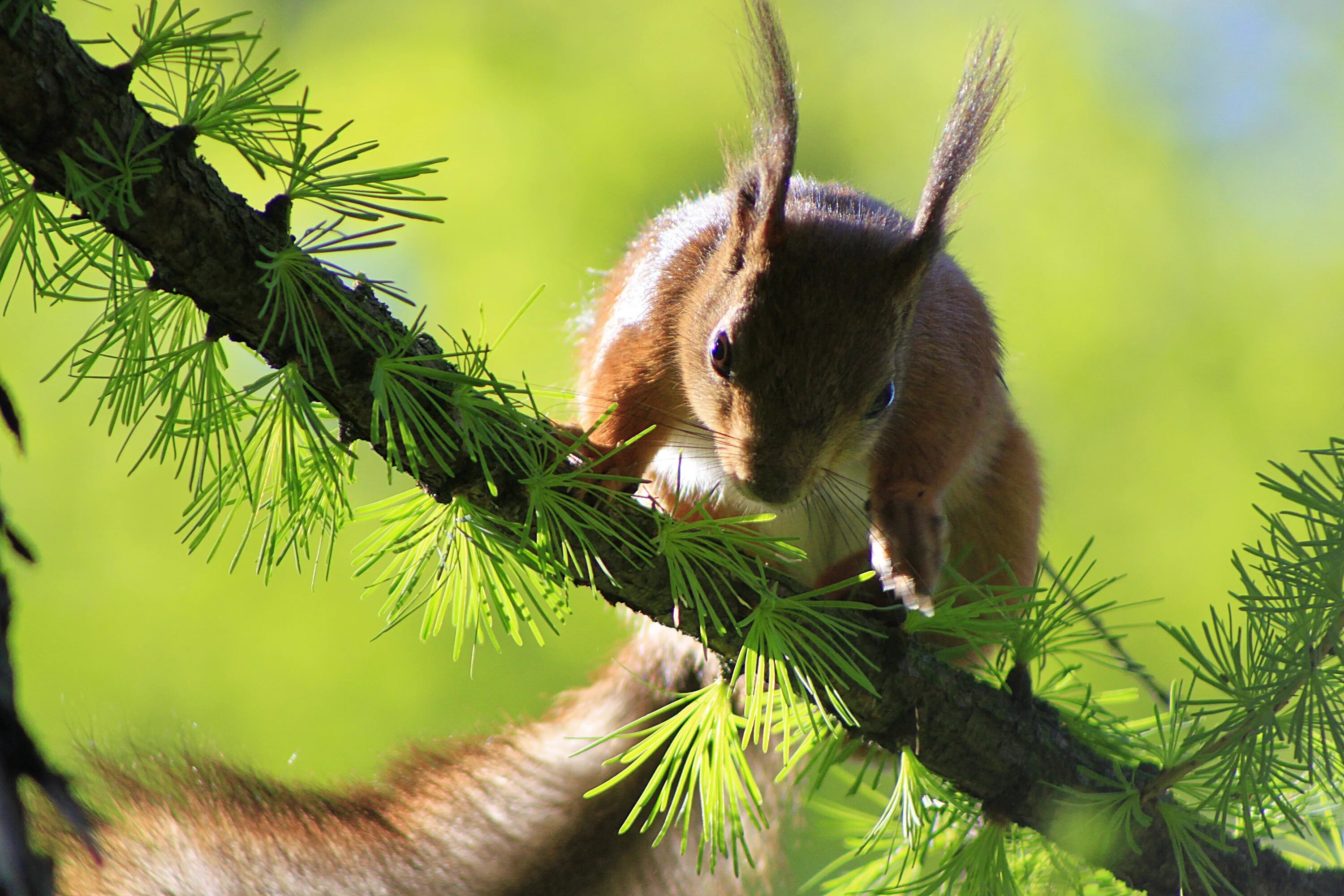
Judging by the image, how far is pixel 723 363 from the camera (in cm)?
158

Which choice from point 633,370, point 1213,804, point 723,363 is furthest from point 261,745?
point 1213,804

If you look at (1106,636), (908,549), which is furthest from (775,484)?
(1106,636)

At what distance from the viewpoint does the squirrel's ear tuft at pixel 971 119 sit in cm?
142

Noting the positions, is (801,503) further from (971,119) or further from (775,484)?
(971,119)

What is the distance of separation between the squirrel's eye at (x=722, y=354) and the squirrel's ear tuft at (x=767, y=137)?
0.16 m

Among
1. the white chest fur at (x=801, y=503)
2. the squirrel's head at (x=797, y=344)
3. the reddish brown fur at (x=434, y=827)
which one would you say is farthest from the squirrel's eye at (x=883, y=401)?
the reddish brown fur at (x=434, y=827)

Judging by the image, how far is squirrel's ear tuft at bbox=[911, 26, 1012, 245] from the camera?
4.65ft

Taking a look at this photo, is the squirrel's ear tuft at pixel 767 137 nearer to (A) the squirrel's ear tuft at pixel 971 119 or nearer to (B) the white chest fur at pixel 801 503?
(A) the squirrel's ear tuft at pixel 971 119

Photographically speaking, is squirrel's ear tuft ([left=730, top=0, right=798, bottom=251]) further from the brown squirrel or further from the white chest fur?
the white chest fur

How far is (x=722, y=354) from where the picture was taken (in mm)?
1578

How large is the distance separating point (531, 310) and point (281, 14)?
6.10 ft

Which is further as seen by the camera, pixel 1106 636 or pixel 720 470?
pixel 720 470

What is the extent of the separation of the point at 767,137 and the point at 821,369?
1.22 ft

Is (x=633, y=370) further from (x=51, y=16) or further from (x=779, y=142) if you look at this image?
(x=51, y=16)
